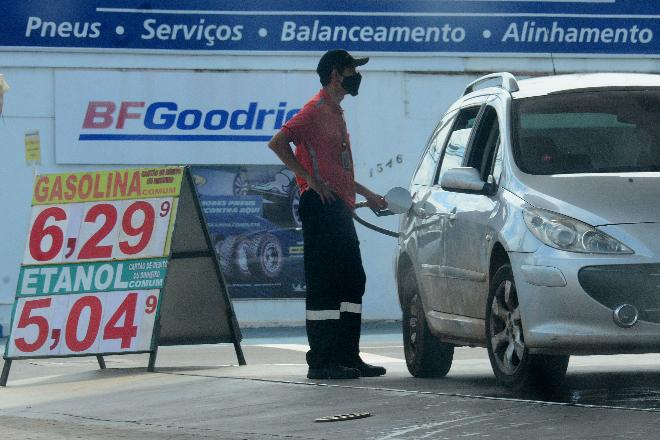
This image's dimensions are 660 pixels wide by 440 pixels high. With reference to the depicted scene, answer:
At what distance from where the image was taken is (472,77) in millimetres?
22375

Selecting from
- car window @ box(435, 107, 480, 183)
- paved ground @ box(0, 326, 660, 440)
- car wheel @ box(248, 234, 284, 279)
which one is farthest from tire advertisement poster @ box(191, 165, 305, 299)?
car window @ box(435, 107, 480, 183)

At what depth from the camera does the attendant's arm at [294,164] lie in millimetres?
10016

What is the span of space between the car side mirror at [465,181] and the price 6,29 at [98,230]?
9.56 ft

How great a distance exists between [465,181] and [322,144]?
52.3 inches

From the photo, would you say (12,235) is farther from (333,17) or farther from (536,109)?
(536,109)

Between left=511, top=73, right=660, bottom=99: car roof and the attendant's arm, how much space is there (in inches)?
50.4

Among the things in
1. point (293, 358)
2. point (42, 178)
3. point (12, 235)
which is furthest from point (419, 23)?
point (42, 178)

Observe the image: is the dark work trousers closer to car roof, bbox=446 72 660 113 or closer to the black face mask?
the black face mask

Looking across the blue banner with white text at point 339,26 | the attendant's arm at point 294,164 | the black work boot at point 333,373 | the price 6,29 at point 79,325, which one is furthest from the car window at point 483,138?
the blue banner with white text at point 339,26

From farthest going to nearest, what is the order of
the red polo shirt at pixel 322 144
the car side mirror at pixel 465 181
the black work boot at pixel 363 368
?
the black work boot at pixel 363 368 → the red polo shirt at pixel 322 144 → the car side mirror at pixel 465 181

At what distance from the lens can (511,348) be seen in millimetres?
8758

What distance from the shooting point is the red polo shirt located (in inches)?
399

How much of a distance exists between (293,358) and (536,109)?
567 centimetres

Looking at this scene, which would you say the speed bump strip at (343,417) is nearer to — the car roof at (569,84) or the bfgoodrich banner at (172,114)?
the car roof at (569,84)
